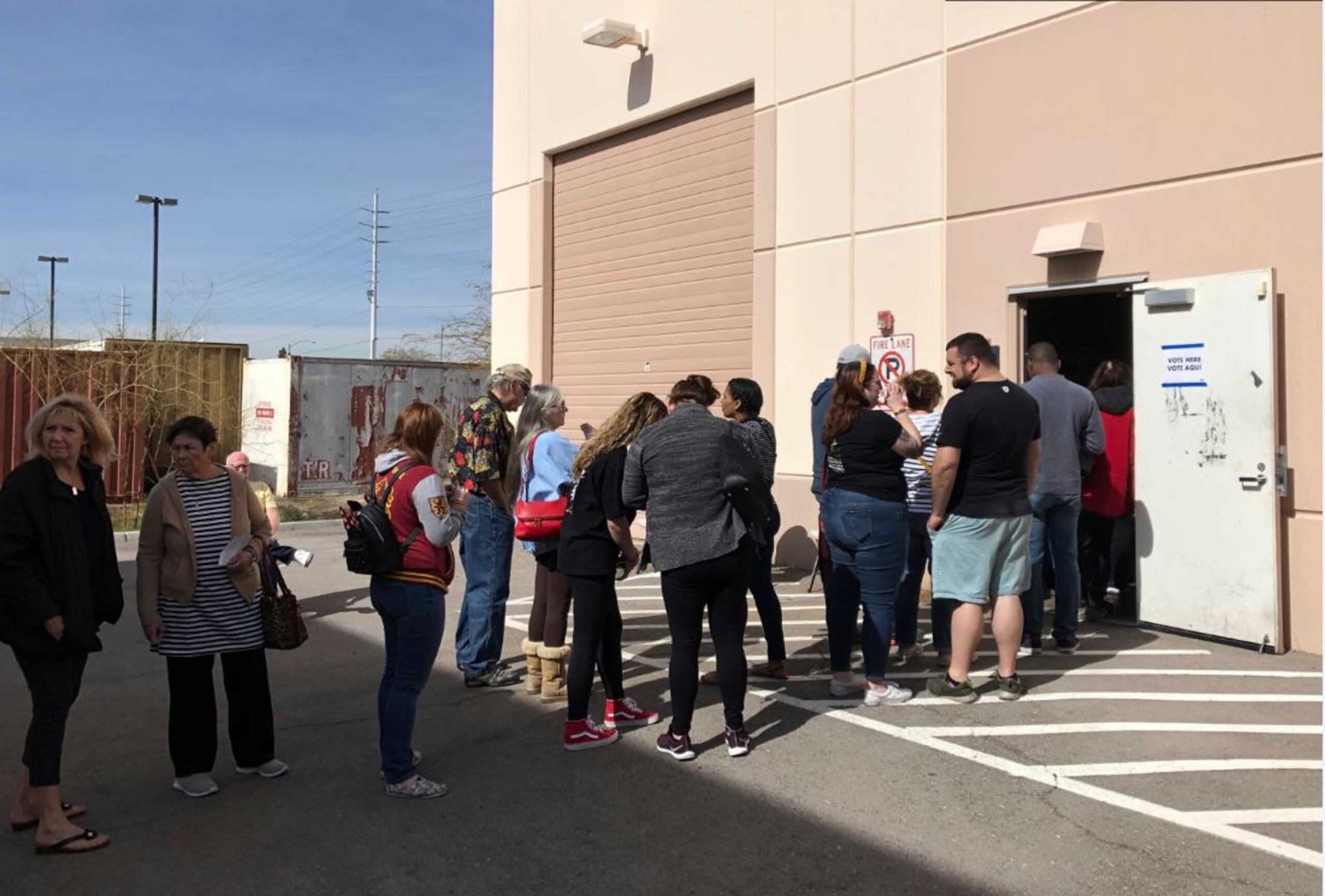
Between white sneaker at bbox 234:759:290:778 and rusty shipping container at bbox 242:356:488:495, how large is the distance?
1357cm

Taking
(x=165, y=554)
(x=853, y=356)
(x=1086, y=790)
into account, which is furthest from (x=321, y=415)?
(x=1086, y=790)

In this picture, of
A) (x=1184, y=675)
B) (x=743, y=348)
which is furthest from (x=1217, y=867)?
(x=743, y=348)

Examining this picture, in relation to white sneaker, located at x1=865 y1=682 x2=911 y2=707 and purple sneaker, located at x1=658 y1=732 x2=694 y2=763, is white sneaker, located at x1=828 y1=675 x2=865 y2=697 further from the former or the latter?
purple sneaker, located at x1=658 y1=732 x2=694 y2=763

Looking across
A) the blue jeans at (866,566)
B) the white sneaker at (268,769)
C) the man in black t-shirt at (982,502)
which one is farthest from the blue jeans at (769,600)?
the white sneaker at (268,769)

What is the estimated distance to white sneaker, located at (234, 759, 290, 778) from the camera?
4.85m

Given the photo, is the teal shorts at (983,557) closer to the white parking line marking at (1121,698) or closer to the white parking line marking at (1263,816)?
the white parking line marking at (1121,698)

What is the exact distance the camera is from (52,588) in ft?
13.2

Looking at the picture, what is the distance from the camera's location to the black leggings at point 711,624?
485 centimetres

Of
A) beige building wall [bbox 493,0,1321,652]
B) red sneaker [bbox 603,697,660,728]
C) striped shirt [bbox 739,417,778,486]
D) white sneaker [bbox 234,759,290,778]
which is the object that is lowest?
white sneaker [bbox 234,759,290,778]

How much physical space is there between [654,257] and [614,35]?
2.50 m

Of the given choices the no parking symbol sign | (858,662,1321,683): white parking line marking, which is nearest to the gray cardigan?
(858,662,1321,683): white parking line marking

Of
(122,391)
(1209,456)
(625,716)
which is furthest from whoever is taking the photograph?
(122,391)

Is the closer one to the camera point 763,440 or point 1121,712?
point 1121,712

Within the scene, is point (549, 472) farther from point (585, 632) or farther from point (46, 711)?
point (46, 711)
